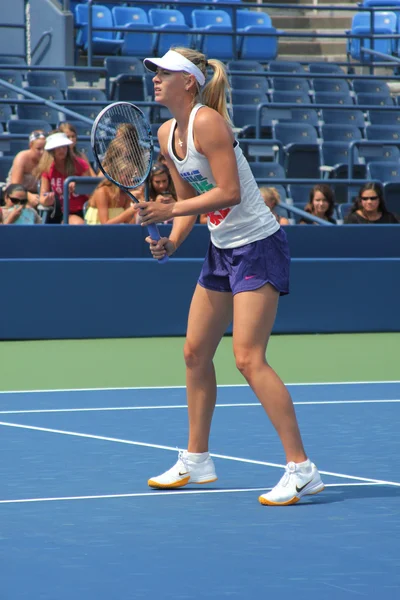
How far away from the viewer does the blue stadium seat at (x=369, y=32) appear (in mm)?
19797

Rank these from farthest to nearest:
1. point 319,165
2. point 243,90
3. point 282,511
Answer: point 243,90 → point 319,165 → point 282,511

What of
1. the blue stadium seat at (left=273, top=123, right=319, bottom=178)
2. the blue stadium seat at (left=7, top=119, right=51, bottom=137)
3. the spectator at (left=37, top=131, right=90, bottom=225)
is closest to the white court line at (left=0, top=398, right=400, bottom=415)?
the spectator at (left=37, top=131, right=90, bottom=225)

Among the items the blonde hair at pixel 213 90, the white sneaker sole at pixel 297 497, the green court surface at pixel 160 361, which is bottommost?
the green court surface at pixel 160 361

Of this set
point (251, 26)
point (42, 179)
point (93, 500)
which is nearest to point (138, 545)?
point (93, 500)

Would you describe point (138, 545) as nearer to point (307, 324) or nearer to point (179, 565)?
point (179, 565)

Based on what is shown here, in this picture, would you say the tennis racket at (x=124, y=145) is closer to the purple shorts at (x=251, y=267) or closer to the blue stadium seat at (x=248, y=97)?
the purple shorts at (x=251, y=267)

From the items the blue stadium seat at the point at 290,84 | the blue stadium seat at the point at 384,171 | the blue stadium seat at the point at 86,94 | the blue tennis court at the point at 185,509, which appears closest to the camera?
the blue tennis court at the point at 185,509

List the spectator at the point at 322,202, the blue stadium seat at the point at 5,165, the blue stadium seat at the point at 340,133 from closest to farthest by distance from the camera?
1. the spectator at the point at 322,202
2. the blue stadium seat at the point at 5,165
3. the blue stadium seat at the point at 340,133

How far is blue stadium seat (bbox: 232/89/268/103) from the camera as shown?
1609 centimetres

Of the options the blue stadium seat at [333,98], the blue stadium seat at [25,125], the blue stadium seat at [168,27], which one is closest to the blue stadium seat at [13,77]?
the blue stadium seat at [25,125]

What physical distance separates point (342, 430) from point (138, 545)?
102 inches

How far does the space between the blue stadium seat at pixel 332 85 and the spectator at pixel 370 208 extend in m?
5.57

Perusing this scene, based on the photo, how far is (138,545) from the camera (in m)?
4.20

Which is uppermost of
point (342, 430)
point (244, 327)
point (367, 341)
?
point (244, 327)
